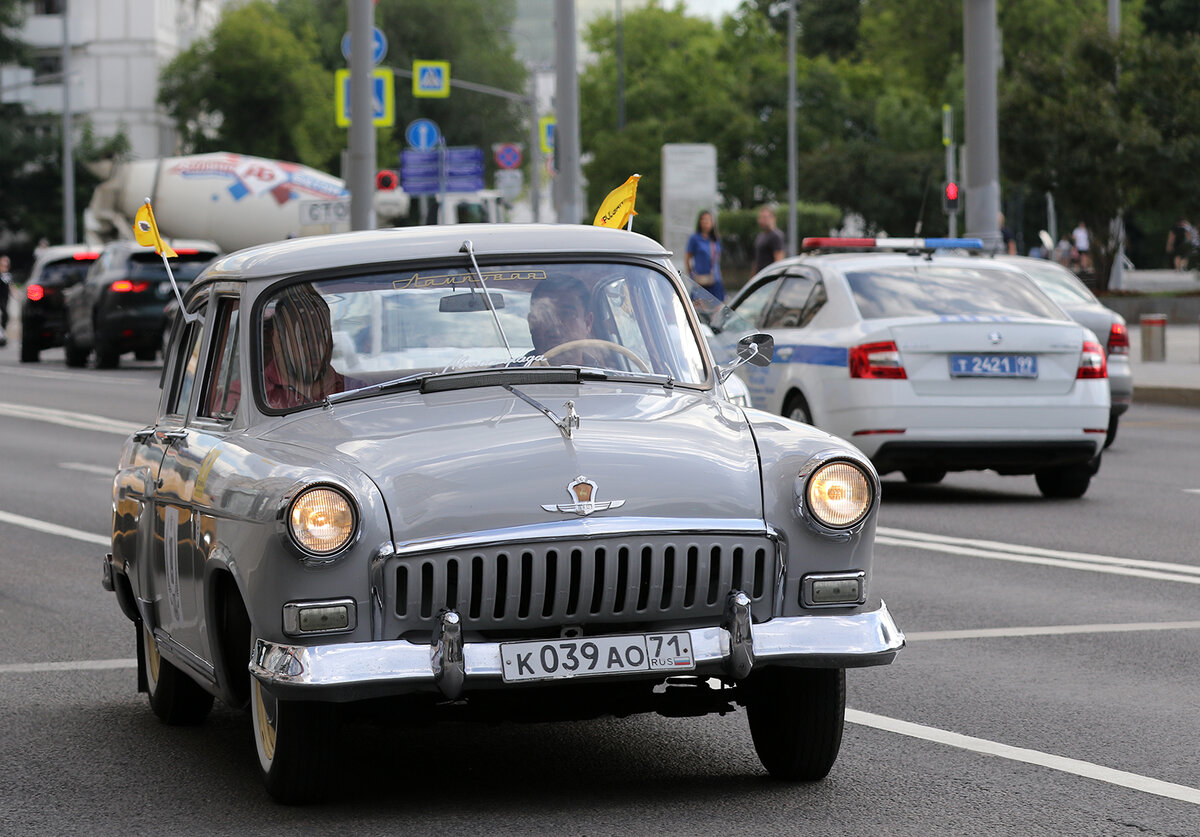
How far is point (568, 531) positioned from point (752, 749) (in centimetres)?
144

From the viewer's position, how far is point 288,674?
5426 mm

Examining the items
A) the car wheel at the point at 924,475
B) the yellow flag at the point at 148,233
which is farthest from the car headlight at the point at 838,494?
the car wheel at the point at 924,475

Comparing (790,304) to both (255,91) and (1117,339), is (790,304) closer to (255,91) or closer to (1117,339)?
(1117,339)

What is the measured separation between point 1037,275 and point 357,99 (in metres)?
11.7

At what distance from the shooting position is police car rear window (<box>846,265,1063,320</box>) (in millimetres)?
14422

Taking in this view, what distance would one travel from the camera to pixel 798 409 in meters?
15.1

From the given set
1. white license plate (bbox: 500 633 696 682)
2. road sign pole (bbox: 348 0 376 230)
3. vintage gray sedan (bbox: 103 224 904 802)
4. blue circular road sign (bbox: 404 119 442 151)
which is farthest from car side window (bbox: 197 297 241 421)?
blue circular road sign (bbox: 404 119 442 151)

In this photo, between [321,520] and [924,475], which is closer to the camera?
[321,520]

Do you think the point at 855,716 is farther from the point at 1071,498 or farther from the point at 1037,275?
the point at 1037,275

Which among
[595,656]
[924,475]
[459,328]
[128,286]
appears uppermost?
[128,286]

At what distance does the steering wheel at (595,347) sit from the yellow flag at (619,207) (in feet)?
3.67

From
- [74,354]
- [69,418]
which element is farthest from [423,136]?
[69,418]

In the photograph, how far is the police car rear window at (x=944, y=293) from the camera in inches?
568

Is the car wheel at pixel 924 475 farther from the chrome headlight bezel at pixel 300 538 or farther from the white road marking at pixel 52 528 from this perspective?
the chrome headlight bezel at pixel 300 538
